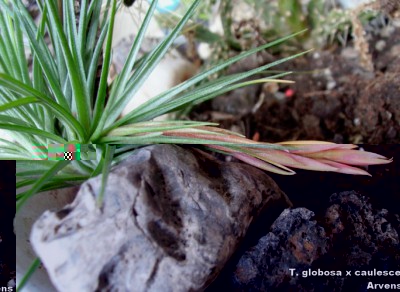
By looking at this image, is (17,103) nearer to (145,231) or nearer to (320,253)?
(145,231)

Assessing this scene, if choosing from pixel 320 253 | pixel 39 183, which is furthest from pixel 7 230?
pixel 320 253

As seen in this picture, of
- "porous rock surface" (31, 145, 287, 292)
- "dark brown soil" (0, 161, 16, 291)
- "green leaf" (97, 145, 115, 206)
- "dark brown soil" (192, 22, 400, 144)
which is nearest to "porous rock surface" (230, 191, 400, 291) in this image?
"porous rock surface" (31, 145, 287, 292)

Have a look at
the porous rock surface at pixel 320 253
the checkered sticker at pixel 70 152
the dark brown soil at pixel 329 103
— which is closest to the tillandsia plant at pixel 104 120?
the checkered sticker at pixel 70 152

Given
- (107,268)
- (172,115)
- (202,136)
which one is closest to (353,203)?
(202,136)

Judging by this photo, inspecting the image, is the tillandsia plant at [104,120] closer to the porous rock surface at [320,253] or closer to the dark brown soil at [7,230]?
the dark brown soil at [7,230]

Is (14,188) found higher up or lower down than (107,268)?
higher up

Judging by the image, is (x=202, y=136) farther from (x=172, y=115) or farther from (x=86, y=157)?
(x=172, y=115)
